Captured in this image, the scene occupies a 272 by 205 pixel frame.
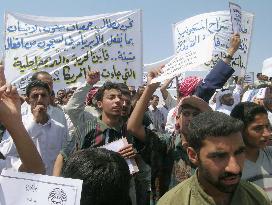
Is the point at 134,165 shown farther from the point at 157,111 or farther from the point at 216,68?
the point at 157,111

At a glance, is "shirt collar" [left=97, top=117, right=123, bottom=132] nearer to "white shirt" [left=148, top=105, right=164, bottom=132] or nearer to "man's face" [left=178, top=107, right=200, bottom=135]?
"man's face" [left=178, top=107, right=200, bottom=135]

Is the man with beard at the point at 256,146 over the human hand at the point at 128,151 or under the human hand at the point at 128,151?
over

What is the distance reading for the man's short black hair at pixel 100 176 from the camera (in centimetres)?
150

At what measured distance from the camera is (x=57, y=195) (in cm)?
139

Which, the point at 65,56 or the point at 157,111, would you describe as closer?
the point at 65,56

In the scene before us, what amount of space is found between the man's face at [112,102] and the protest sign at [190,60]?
38 centimetres

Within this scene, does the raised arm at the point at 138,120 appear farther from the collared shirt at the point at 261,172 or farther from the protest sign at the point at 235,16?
the protest sign at the point at 235,16

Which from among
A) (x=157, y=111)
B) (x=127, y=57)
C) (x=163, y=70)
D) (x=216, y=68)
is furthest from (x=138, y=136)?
(x=157, y=111)

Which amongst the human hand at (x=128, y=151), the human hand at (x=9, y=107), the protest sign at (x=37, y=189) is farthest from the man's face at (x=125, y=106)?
the protest sign at (x=37, y=189)

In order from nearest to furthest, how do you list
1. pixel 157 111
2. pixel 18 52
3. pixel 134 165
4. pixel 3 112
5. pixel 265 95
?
pixel 3 112, pixel 134 165, pixel 265 95, pixel 18 52, pixel 157 111

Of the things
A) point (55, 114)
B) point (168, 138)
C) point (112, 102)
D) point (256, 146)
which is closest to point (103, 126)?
point (112, 102)

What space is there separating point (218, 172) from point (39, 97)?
231 centimetres

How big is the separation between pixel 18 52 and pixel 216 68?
4496 mm

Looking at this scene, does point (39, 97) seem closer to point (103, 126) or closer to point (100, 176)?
point (103, 126)
